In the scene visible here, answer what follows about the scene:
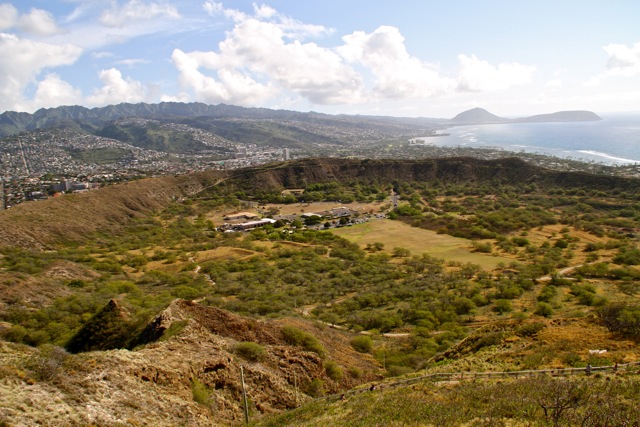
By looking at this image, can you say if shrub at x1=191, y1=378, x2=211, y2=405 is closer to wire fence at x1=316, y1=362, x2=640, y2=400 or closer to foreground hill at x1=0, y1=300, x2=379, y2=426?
foreground hill at x1=0, y1=300, x2=379, y2=426

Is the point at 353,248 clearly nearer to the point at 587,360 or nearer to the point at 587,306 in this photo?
the point at 587,306

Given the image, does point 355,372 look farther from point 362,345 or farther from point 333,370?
point 362,345

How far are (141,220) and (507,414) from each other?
68.8 meters

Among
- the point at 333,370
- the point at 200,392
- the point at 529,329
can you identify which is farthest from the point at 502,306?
the point at 200,392

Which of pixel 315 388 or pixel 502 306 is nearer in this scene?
pixel 315 388

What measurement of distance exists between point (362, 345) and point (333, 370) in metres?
4.55

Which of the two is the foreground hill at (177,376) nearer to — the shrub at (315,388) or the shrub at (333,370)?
the shrub at (315,388)

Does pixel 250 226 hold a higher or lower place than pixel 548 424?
lower

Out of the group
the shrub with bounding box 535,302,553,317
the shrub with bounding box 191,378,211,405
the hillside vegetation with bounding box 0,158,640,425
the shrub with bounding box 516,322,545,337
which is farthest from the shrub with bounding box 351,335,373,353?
the shrub with bounding box 535,302,553,317

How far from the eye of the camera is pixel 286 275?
3938 cm

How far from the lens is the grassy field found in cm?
4656

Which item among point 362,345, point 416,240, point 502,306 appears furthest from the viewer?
point 416,240

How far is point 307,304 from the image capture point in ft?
104

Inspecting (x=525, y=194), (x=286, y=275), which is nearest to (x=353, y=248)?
(x=286, y=275)
